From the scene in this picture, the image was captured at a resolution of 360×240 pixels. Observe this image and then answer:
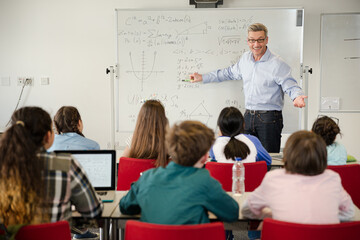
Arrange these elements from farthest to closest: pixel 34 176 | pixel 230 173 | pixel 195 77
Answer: pixel 195 77 → pixel 230 173 → pixel 34 176

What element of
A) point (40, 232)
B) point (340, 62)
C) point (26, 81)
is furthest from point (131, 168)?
point (340, 62)

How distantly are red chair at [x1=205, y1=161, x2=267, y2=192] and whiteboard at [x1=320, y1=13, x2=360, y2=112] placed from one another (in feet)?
8.94

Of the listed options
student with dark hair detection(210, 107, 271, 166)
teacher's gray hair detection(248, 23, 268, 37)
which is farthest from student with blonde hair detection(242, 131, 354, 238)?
teacher's gray hair detection(248, 23, 268, 37)

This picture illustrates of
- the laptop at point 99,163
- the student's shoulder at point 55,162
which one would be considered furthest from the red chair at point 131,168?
the student's shoulder at point 55,162

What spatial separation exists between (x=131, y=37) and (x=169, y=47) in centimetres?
46

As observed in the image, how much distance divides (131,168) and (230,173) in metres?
0.66

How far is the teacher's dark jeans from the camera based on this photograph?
4.40 meters

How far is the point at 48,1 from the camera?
213 inches

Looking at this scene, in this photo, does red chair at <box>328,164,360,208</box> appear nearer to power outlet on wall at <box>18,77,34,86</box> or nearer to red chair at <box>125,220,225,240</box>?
red chair at <box>125,220,225,240</box>

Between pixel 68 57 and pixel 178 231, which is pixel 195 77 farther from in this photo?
pixel 178 231

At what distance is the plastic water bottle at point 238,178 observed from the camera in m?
2.58

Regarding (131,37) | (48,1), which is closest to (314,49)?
(131,37)

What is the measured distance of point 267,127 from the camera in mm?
4410

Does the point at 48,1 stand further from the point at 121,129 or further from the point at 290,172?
the point at 290,172
